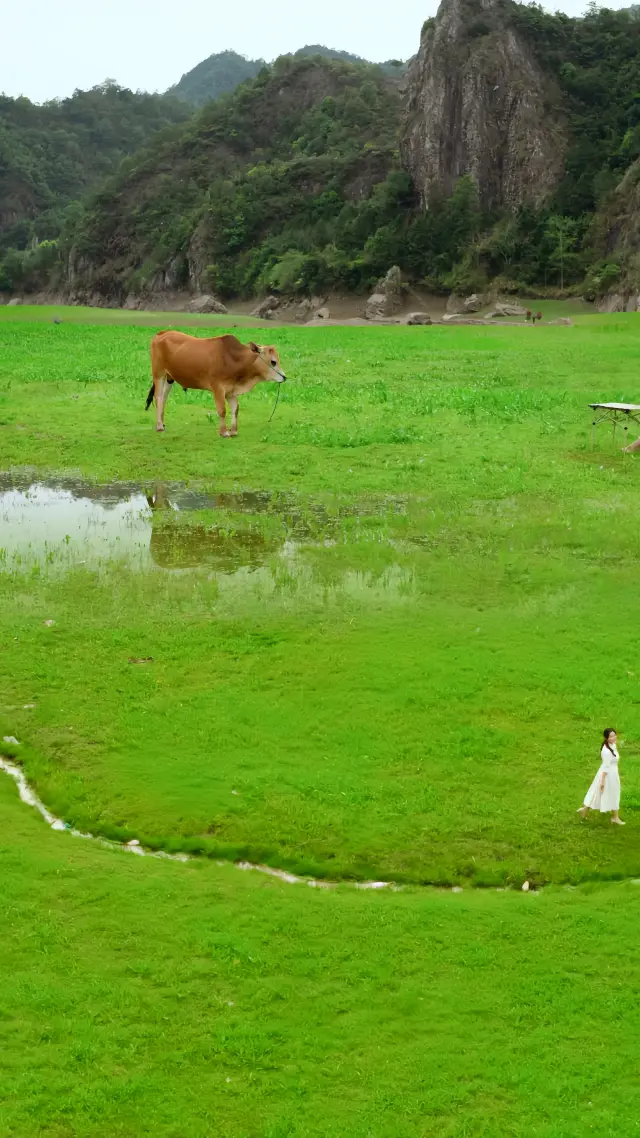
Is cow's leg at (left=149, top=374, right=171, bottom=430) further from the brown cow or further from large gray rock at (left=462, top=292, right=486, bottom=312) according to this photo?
large gray rock at (left=462, top=292, right=486, bottom=312)

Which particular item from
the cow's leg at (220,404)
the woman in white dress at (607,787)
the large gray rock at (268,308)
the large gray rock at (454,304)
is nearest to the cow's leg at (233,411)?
the cow's leg at (220,404)

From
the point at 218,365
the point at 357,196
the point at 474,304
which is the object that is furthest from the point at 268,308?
the point at 218,365

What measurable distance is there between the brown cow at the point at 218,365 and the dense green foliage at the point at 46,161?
492 feet

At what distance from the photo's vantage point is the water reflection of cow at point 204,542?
16125 millimetres

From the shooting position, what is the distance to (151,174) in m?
144

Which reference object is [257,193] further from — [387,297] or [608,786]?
[608,786]

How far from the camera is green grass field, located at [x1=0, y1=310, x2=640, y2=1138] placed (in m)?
6.24

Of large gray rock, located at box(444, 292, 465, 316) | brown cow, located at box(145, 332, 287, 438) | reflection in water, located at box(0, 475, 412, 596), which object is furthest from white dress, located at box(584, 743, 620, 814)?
large gray rock, located at box(444, 292, 465, 316)

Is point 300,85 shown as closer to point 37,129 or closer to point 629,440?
point 37,129

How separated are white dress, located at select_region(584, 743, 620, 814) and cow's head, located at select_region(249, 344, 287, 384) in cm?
1649

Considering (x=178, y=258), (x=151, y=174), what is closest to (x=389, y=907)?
(x=178, y=258)

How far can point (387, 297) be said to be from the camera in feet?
306

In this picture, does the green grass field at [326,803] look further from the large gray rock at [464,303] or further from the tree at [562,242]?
the tree at [562,242]

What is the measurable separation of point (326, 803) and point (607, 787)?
2.37 metres
